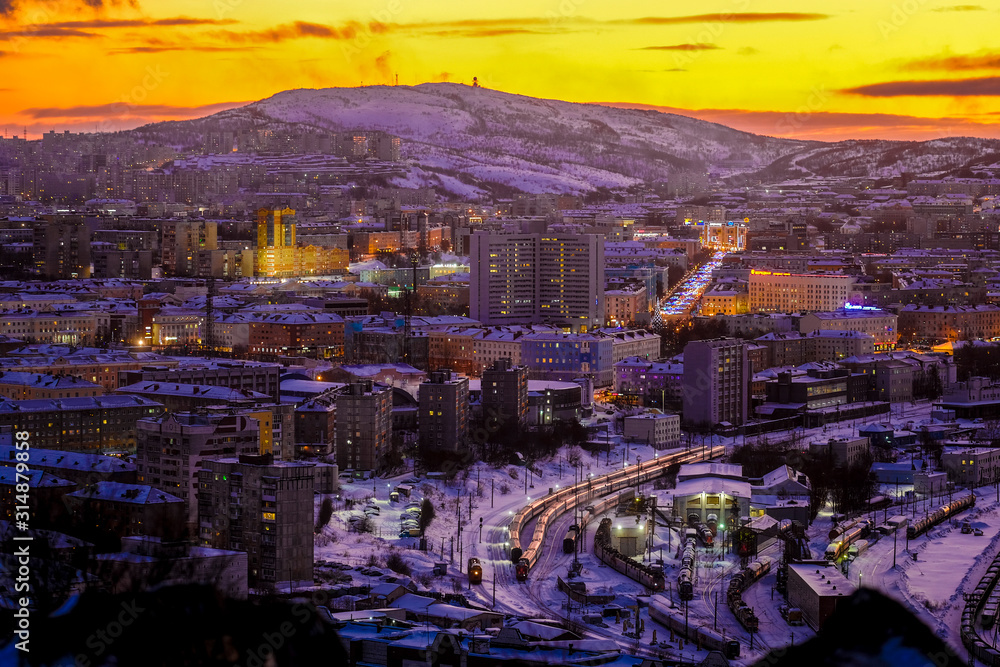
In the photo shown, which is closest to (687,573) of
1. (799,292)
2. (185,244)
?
(799,292)

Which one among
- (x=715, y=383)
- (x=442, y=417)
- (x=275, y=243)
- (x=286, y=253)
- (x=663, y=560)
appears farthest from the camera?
(x=275, y=243)

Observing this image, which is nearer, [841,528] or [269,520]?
[269,520]

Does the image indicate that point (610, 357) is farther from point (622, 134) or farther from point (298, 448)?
point (622, 134)

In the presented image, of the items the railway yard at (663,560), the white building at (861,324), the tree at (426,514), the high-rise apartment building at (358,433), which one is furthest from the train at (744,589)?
the white building at (861,324)

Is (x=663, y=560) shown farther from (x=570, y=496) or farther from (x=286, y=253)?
(x=286, y=253)

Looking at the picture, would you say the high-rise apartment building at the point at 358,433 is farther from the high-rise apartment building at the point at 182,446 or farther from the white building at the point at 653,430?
the white building at the point at 653,430

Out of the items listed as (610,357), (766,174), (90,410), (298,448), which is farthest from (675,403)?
(766,174)

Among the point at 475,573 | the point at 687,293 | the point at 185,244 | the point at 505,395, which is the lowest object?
the point at 475,573
